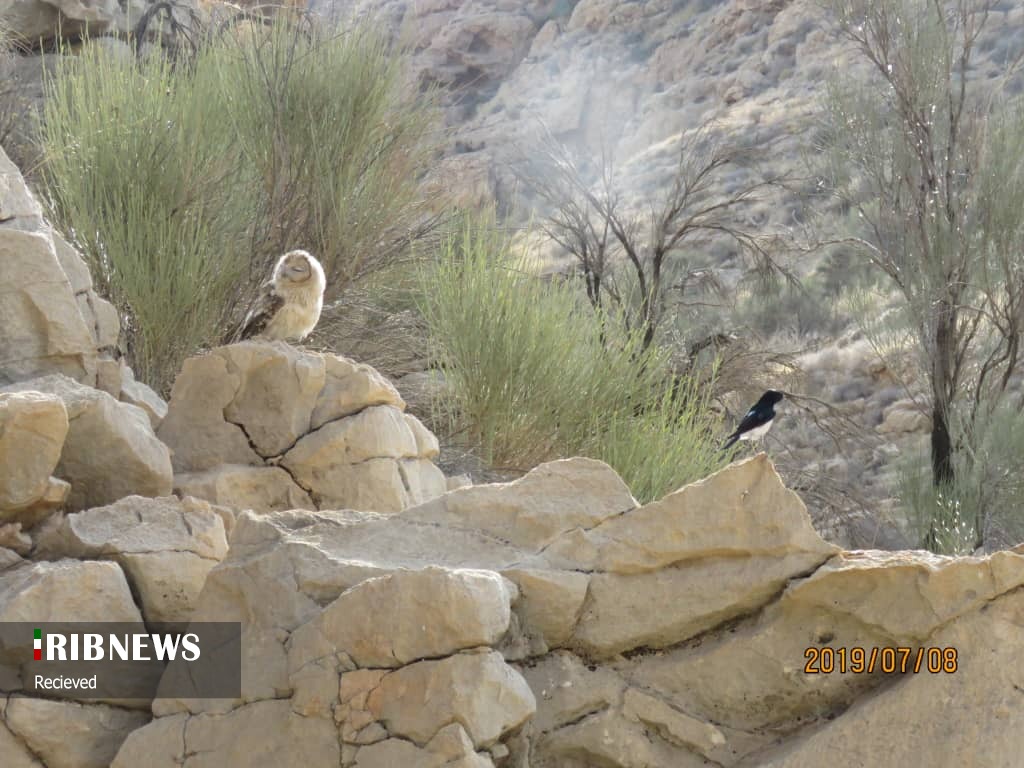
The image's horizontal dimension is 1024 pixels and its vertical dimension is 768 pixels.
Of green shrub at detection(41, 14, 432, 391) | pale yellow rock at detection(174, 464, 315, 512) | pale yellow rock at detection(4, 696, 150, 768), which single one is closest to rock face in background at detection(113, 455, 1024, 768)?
pale yellow rock at detection(4, 696, 150, 768)

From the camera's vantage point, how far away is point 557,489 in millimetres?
3676

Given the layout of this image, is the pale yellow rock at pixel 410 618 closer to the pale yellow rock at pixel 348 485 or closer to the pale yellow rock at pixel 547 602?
the pale yellow rock at pixel 547 602

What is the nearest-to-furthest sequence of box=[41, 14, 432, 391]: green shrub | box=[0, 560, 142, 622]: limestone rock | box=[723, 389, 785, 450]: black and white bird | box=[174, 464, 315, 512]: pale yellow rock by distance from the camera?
box=[0, 560, 142, 622]: limestone rock < box=[174, 464, 315, 512]: pale yellow rock < box=[41, 14, 432, 391]: green shrub < box=[723, 389, 785, 450]: black and white bird

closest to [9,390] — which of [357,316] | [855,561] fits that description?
[855,561]

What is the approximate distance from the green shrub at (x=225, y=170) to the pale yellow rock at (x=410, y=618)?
3552 mm

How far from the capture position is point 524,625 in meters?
3.37

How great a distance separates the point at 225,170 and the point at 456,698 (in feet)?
17.8

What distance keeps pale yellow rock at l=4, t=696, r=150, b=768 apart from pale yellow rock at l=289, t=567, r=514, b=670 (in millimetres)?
596

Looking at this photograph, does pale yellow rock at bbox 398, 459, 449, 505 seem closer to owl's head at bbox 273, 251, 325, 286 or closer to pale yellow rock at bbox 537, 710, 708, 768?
owl's head at bbox 273, 251, 325, 286

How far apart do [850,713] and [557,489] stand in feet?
3.04

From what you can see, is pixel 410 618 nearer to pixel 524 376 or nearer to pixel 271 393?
pixel 271 393

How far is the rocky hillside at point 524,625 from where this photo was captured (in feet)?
10.3
